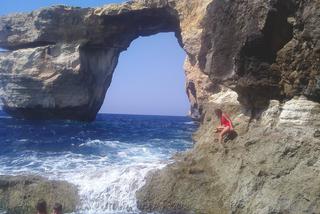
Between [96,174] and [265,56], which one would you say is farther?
[96,174]

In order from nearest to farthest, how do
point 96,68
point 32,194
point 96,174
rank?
point 32,194, point 96,174, point 96,68

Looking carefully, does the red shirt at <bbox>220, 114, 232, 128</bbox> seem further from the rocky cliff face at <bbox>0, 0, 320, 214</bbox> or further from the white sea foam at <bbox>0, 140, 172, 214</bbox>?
the white sea foam at <bbox>0, 140, 172, 214</bbox>

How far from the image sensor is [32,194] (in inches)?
372

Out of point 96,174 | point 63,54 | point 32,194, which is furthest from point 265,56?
point 63,54

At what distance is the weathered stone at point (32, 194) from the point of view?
9.12 m

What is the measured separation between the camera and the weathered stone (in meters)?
9.12

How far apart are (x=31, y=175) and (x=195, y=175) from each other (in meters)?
4.39

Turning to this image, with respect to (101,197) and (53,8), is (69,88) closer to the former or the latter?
(53,8)

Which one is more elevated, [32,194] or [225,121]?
[225,121]

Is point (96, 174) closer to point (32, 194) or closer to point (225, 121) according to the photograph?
point (32, 194)

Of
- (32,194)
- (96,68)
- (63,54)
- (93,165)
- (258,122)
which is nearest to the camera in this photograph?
(32,194)

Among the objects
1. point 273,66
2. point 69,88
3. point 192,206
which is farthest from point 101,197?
point 69,88

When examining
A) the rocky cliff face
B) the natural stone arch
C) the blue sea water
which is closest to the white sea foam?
the blue sea water

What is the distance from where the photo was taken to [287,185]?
7527 mm
